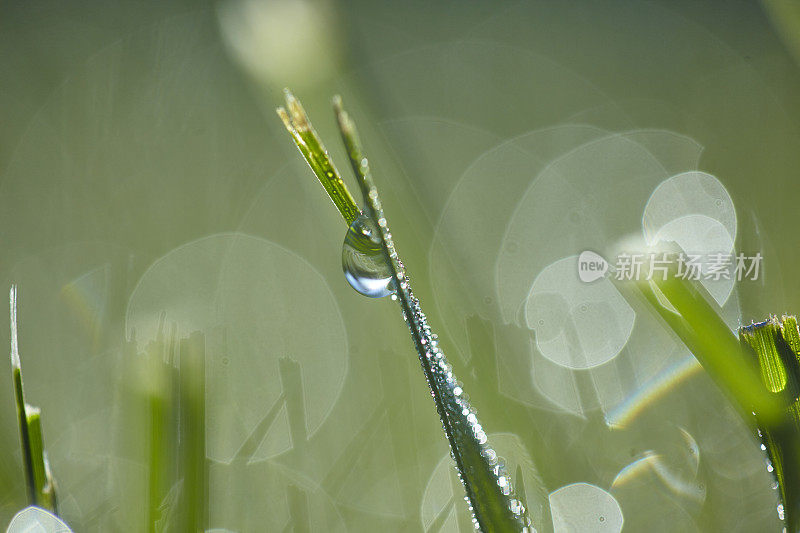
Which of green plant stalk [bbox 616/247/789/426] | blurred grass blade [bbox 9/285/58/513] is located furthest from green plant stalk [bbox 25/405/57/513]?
green plant stalk [bbox 616/247/789/426]

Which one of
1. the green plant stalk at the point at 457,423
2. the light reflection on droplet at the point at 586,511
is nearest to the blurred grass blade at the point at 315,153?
the green plant stalk at the point at 457,423

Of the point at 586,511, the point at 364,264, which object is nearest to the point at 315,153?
the point at 364,264

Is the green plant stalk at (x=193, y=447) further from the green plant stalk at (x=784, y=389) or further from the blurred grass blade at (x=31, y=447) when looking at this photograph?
the green plant stalk at (x=784, y=389)

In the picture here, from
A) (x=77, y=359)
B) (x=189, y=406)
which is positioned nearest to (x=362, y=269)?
(x=189, y=406)

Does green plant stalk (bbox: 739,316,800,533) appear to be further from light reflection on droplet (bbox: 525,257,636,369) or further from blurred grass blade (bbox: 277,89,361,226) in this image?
light reflection on droplet (bbox: 525,257,636,369)

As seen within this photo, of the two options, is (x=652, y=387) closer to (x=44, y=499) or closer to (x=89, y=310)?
(x=44, y=499)
